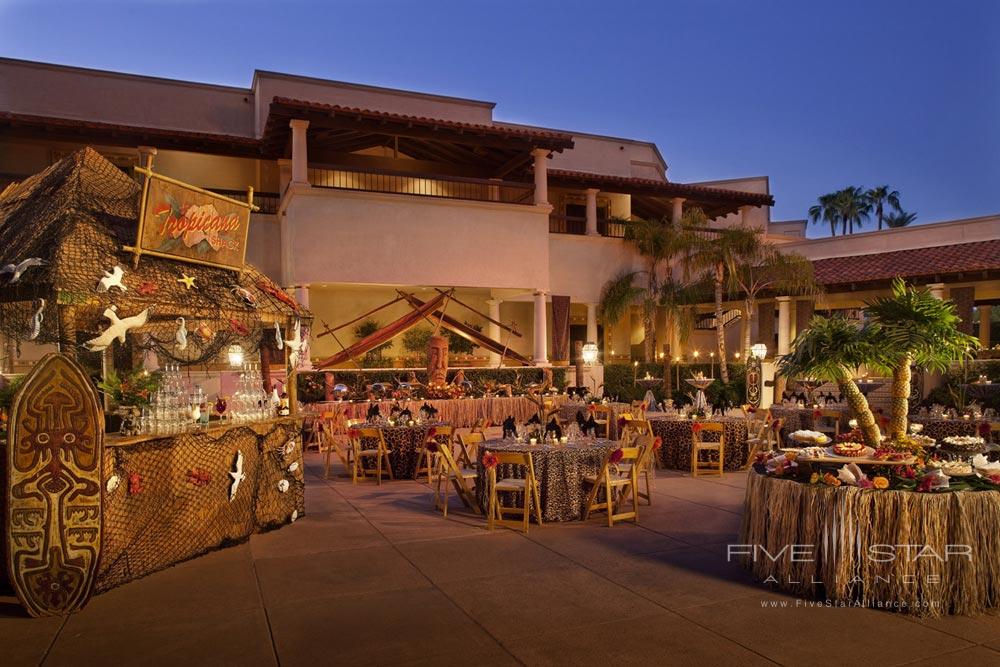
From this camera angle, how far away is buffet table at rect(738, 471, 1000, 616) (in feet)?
16.6

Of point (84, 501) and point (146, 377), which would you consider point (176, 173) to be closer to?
point (146, 377)

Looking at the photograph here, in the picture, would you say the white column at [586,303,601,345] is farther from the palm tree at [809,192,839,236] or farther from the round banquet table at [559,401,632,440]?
the palm tree at [809,192,839,236]

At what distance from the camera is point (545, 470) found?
8.05 metres

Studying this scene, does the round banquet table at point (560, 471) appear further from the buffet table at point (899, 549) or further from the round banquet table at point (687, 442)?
the round banquet table at point (687, 442)

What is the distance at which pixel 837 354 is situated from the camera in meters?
5.98

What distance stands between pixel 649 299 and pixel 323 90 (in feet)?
43.8

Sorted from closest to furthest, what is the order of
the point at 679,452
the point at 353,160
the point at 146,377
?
the point at 146,377
the point at 679,452
the point at 353,160

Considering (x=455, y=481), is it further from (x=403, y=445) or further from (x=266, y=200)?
(x=266, y=200)

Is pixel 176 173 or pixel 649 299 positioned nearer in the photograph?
pixel 176 173

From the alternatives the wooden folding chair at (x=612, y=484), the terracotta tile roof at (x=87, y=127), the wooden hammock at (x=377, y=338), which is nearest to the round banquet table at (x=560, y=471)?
the wooden folding chair at (x=612, y=484)

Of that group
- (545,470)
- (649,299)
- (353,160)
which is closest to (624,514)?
(545,470)

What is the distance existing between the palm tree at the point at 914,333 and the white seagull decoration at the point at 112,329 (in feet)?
22.2

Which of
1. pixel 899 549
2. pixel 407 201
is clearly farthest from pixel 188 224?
pixel 407 201

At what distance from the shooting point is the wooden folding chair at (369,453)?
10.7 metres
